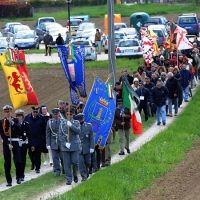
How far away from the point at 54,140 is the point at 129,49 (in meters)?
26.9

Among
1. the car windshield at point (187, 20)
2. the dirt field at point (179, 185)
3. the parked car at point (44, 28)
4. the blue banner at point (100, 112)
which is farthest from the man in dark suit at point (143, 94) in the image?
the parked car at point (44, 28)

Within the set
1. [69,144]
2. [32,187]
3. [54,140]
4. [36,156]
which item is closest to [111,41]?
[36,156]

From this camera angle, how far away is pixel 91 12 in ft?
283

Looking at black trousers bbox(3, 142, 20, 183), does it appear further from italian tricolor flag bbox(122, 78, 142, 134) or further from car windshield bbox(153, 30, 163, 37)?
car windshield bbox(153, 30, 163, 37)

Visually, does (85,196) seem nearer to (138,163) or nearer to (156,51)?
(138,163)

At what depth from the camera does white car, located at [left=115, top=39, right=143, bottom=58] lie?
4412 cm

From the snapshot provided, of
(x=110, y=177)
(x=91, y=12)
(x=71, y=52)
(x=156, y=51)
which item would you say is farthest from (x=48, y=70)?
(x=91, y=12)

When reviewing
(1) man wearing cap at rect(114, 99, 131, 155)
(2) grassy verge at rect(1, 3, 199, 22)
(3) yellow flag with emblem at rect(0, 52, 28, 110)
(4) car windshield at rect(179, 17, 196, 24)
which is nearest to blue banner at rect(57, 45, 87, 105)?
(1) man wearing cap at rect(114, 99, 131, 155)

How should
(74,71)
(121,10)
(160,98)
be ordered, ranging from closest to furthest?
(74,71) → (160,98) → (121,10)

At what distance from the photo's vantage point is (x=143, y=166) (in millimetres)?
18109

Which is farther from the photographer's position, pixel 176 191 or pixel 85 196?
pixel 176 191

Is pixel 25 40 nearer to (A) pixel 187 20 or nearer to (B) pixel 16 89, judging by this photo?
(A) pixel 187 20

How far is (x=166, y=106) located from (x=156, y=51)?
7.13m

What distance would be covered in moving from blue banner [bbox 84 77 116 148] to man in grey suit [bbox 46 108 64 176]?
0.84 metres
